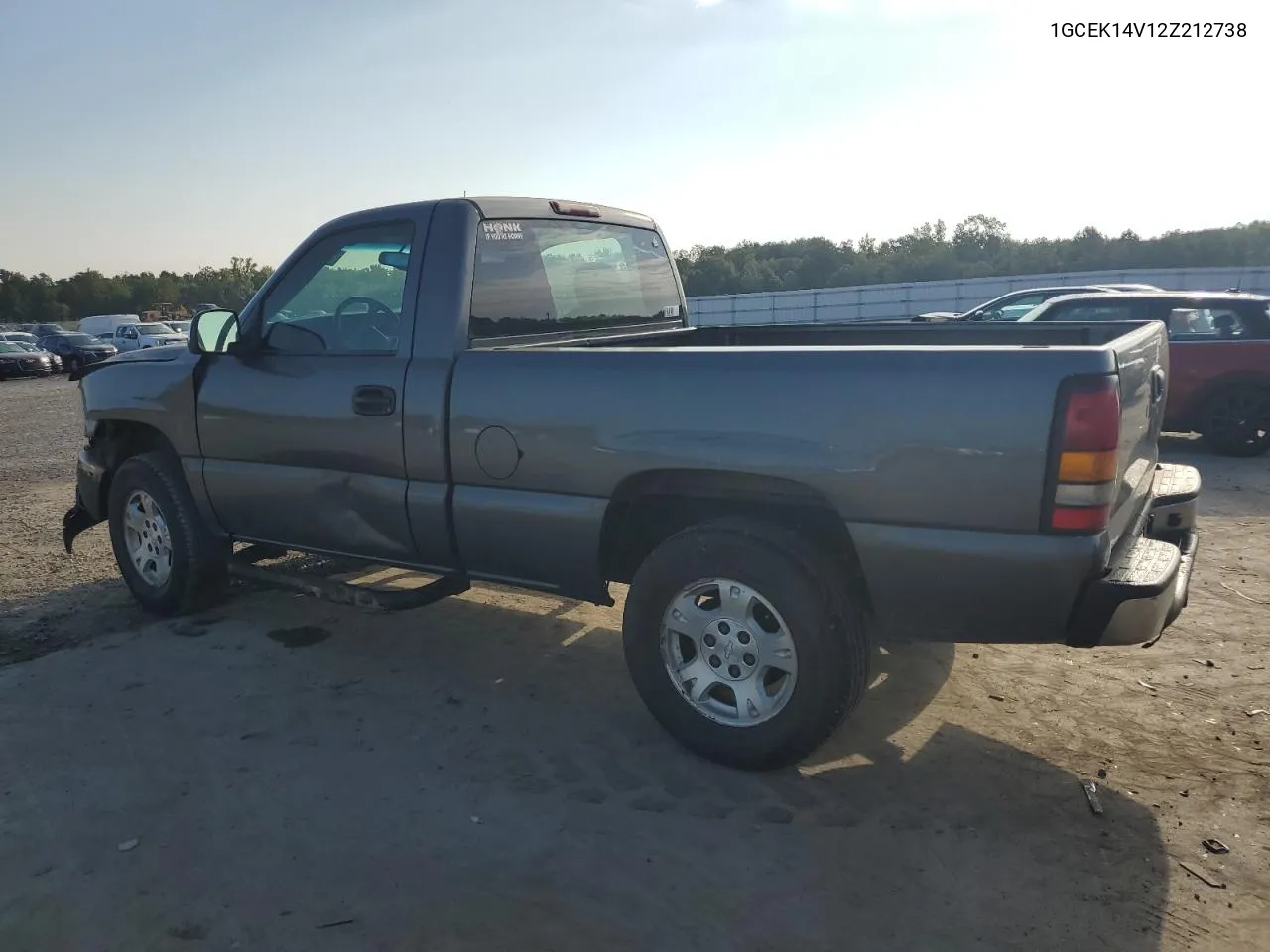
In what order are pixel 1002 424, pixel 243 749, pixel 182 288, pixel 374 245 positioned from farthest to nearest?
pixel 182 288
pixel 374 245
pixel 243 749
pixel 1002 424

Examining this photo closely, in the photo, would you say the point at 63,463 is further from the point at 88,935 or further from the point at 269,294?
the point at 88,935

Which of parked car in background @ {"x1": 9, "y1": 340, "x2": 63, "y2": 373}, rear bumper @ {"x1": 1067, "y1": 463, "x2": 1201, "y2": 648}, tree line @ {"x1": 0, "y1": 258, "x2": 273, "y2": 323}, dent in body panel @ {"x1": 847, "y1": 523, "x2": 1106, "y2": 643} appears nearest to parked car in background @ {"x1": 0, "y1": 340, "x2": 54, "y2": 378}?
parked car in background @ {"x1": 9, "y1": 340, "x2": 63, "y2": 373}

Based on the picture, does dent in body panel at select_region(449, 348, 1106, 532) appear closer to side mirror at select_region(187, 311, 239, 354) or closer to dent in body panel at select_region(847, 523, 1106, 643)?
dent in body panel at select_region(847, 523, 1106, 643)

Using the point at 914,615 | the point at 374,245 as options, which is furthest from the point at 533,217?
the point at 914,615

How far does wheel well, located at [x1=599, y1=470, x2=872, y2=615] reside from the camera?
3.25 m

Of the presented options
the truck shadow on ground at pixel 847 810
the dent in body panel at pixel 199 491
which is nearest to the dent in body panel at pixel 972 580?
the truck shadow on ground at pixel 847 810

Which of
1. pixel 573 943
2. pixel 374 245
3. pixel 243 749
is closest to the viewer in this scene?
pixel 573 943

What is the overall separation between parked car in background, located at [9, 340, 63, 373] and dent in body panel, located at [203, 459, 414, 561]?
1232 inches

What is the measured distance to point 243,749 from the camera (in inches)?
145

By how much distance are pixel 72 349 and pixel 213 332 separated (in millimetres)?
33995

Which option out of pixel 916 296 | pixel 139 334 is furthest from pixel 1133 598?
pixel 139 334

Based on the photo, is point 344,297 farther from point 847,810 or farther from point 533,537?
point 847,810

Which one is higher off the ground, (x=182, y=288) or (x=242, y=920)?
(x=182, y=288)

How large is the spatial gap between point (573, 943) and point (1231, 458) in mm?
9393
